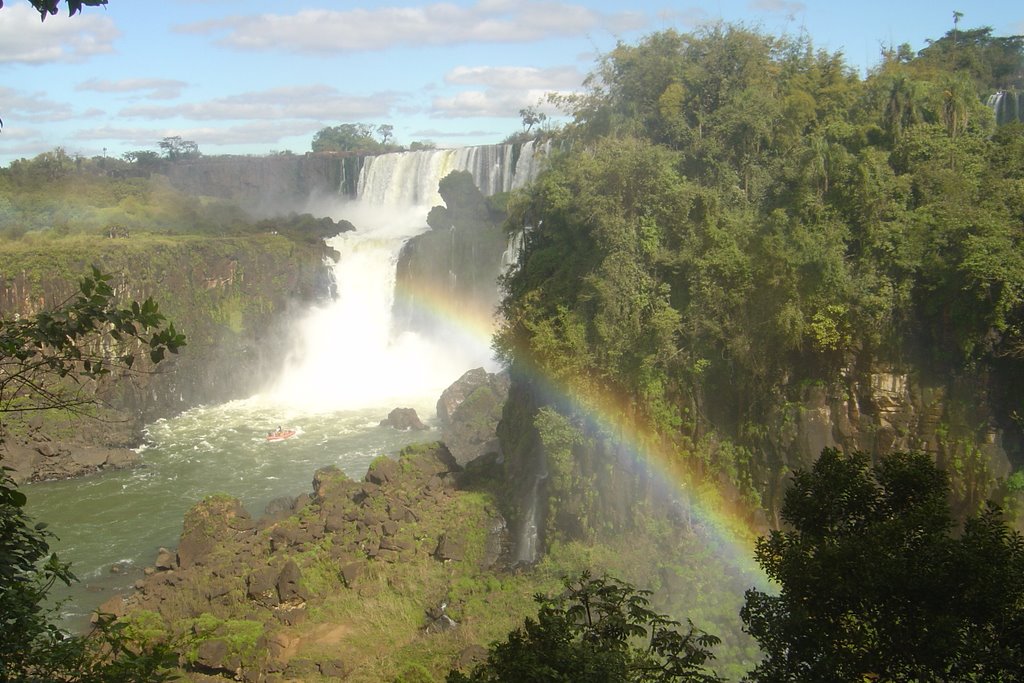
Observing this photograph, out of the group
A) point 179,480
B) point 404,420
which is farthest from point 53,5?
point 404,420

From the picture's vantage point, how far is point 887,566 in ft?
18.0

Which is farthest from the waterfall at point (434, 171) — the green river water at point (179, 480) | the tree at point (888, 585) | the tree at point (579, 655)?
the tree at point (579, 655)

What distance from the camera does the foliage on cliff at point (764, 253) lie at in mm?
14055

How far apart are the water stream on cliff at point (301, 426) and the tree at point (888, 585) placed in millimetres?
14427

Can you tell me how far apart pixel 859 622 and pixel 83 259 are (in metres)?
32.2

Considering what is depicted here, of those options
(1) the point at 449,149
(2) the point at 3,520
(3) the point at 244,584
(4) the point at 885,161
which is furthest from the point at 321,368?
(2) the point at 3,520

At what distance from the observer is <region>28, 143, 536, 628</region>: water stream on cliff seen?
20172mm

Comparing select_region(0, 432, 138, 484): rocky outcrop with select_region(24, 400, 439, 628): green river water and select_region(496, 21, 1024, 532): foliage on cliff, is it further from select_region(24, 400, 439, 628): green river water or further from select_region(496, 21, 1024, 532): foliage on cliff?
select_region(496, 21, 1024, 532): foliage on cliff

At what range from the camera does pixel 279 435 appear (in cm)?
2734

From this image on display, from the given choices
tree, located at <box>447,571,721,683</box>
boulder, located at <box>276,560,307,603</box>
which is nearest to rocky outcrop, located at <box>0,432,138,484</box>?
boulder, located at <box>276,560,307,603</box>

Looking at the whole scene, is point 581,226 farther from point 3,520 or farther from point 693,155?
point 3,520

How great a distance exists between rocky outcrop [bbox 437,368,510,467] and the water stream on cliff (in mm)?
1088

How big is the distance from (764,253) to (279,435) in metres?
17.9

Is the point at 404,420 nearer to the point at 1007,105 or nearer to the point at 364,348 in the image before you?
the point at 364,348
